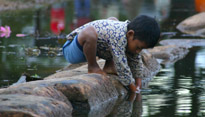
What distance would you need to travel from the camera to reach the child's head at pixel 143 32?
17.1 feet

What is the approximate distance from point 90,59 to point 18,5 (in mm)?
14512

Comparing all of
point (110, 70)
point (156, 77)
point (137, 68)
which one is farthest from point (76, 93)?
point (156, 77)

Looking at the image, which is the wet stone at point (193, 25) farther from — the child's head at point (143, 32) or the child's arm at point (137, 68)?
the child's head at point (143, 32)

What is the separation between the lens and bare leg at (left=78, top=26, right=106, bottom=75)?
213 inches

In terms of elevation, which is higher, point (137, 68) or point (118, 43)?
point (118, 43)

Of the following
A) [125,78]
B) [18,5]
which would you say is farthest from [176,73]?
[18,5]

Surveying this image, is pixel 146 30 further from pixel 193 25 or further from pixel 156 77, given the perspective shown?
pixel 193 25

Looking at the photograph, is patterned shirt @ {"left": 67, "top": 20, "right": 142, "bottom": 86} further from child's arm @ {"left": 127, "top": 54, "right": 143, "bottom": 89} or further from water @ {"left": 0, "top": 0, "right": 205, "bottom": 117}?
water @ {"left": 0, "top": 0, "right": 205, "bottom": 117}

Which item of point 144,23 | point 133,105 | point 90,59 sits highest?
point 144,23

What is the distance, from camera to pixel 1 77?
20.7 feet

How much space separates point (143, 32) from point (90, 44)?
570 mm

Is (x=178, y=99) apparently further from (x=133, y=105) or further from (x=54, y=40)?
(x=54, y=40)

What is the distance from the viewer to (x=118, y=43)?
17.5 ft

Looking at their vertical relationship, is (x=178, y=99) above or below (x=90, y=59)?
below
